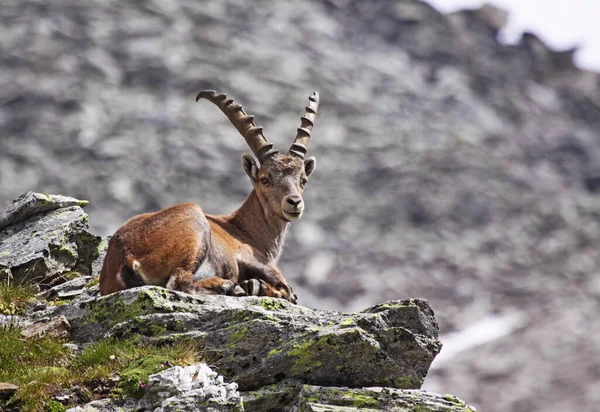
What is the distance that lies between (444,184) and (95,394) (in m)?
147

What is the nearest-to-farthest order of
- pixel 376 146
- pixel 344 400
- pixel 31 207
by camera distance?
pixel 344 400, pixel 31 207, pixel 376 146

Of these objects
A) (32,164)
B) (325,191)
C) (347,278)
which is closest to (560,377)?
(347,278)

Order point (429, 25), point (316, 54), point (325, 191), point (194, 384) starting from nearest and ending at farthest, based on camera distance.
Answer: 1. point (194, 384)
2. point (325, 191)
3. point (316, 54)
4. point (429, 25)

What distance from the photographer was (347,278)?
12775 cm

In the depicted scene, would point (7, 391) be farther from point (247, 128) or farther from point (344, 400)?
point (247, 128)

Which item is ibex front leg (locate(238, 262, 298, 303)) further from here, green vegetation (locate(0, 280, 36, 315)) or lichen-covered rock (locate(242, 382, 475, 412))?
lichen-covered rock (locate(242, 382, 475, 412))

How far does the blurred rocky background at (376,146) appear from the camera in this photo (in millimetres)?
120375

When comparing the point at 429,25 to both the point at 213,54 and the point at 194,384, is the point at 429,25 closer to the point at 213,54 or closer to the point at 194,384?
the point at 213,54

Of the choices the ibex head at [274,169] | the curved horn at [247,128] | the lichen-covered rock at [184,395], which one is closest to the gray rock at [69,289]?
the ibex head at [274,169]

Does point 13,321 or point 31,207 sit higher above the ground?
point 31,207

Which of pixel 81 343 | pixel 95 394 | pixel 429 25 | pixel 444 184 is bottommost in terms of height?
pixel 95 394

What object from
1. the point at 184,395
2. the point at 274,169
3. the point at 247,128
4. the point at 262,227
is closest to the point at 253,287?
the point at 262,227

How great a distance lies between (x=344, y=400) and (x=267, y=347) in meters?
0.97

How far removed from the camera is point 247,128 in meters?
14.6
